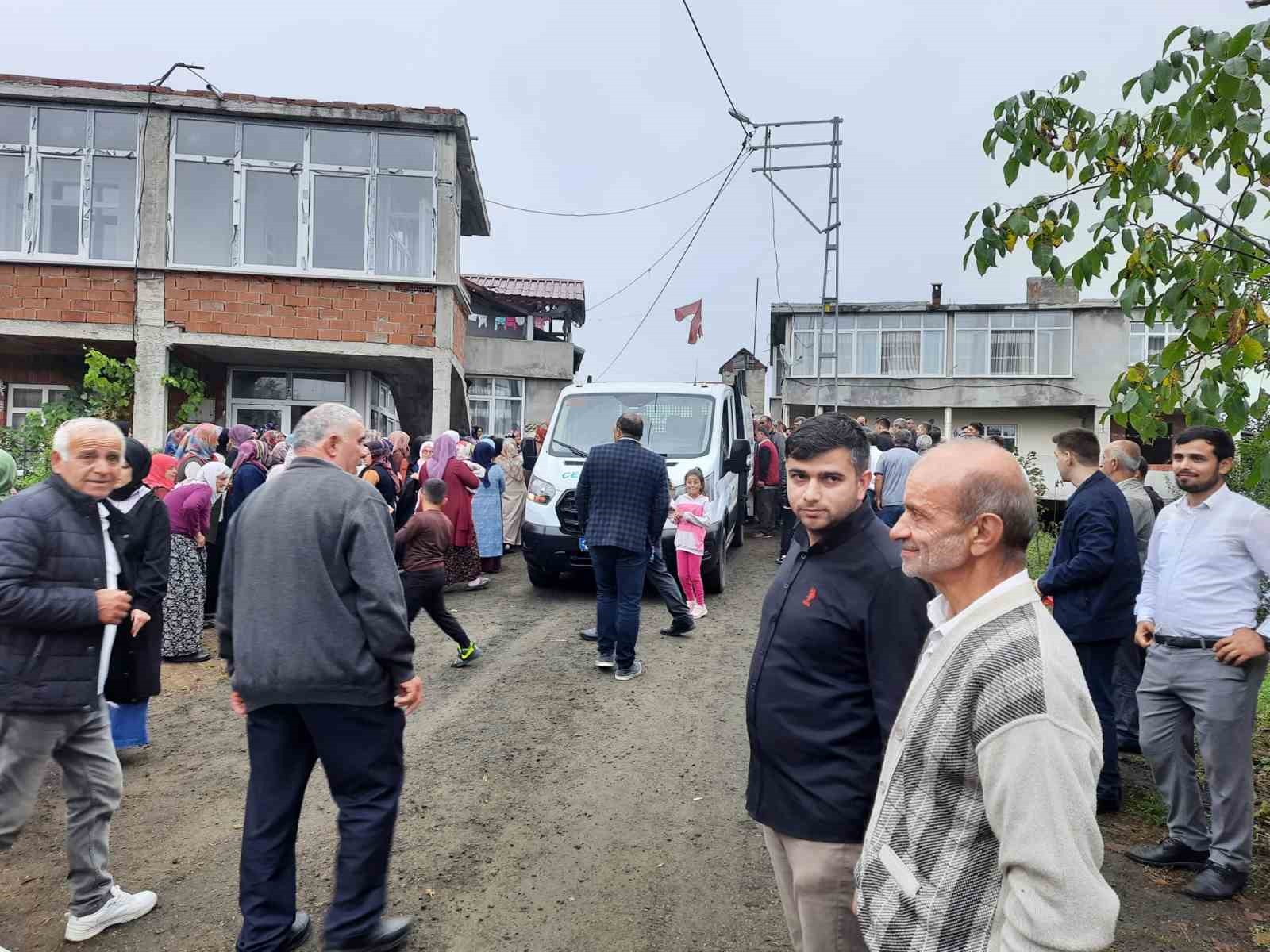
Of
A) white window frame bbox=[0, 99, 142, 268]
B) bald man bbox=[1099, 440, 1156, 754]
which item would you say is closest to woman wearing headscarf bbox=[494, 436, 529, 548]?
white window frame bbox=[0, 99, 142, 268]

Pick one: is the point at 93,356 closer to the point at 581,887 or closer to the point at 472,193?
the point at 472,193

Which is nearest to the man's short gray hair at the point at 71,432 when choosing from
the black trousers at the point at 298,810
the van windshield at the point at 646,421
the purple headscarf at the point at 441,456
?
the black trousers at the point at 298,810

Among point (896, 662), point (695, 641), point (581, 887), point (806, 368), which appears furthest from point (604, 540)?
point (806, 368)

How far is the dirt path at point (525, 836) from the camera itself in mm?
3594

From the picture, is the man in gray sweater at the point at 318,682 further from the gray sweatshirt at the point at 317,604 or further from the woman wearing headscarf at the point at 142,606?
the woman wearing headscarf at the point at 142,606

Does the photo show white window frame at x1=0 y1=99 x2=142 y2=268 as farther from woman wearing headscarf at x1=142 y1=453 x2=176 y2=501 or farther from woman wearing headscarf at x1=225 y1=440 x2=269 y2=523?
woman wearing headscarf at x1=142 y1=453 x2=176 y2=501

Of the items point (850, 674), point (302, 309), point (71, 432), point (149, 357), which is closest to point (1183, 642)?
point (850, 674)

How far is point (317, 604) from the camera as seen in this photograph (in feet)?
10.6

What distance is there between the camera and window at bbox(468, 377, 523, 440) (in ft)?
87.4

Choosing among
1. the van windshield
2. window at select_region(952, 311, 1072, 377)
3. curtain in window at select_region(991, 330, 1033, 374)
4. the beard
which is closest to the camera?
the beard

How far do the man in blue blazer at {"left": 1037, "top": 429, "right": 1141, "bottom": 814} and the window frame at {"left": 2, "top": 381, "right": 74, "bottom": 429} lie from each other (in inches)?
684

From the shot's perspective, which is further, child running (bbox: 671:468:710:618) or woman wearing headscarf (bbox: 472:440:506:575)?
woman wearing headscarf (bbox: 472:440:506:575)

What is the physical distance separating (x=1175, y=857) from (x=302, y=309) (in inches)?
588

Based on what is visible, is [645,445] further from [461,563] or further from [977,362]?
[977,362]
